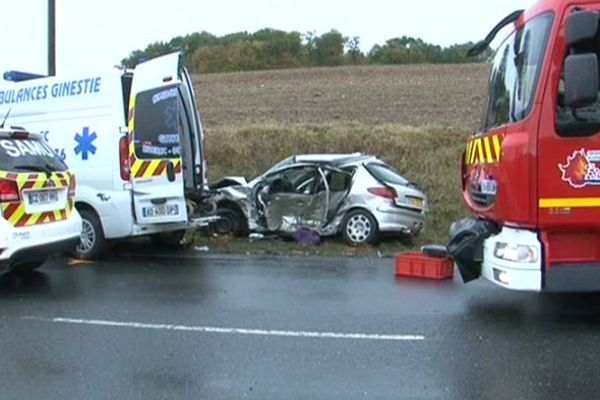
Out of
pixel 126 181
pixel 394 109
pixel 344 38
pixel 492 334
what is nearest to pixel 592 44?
pixel 492 334

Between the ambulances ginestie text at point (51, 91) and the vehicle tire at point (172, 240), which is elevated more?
the ambulances ginestie text at point (51, 91)

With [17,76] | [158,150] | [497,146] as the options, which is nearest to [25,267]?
[158,150]

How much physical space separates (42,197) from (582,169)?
5.58 metres

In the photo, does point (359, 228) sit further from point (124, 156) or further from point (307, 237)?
point (124, 156)

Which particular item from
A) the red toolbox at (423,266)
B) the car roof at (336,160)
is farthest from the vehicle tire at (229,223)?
the red toolbox at (423,266)

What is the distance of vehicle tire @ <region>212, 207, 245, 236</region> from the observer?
12964 mm

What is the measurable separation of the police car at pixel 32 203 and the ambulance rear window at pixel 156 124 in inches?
53.4

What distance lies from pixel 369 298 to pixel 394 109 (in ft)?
56.5

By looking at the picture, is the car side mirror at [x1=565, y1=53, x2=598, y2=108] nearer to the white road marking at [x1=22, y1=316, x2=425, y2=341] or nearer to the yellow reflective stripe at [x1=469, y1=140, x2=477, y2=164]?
the yellow reflective stripe at [x1=469, y1=140, x2=477, y2=164]

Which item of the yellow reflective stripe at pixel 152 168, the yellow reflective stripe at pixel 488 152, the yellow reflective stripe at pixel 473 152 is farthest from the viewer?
the yellow reflective stripe at pixel 152 168

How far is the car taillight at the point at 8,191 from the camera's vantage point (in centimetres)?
782

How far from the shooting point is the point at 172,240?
11.7 meters

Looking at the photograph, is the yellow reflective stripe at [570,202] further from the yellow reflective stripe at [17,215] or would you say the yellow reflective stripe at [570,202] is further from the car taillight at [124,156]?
the car taillight at [124,156]

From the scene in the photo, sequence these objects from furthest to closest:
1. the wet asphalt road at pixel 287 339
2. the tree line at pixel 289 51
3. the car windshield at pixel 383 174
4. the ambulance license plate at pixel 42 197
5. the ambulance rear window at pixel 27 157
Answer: the tree line at pixel 289 51 < the car windshield at pixel 383 174 < the ambulance license plate at pixel 42 197 < the ambulance rear window at pixel 27 157 < the wet asphalt road at pixel 287 339
